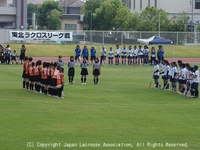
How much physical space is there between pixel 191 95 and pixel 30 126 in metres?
11.7

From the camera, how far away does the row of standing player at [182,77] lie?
28.8 m

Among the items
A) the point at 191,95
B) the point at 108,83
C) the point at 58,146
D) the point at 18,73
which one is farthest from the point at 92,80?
the point at 58,146

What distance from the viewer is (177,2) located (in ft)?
301

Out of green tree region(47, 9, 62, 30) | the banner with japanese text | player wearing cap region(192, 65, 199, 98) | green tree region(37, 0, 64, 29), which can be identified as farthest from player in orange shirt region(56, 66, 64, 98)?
green tree region(37, 0, 64, 29)

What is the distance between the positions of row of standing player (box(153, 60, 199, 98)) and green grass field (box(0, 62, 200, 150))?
0.66 meters

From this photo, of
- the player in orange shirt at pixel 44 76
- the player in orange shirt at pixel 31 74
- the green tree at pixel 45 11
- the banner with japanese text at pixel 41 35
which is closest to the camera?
the player in orange shirt at pixel 44 76

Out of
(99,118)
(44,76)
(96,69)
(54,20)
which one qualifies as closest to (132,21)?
(54,20)

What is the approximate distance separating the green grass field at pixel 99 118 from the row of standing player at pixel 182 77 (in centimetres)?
66

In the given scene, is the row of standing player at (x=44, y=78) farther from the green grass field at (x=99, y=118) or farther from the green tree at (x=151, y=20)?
the green tree at (x=151, y=20)

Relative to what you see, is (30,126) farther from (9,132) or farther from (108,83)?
(108,83)

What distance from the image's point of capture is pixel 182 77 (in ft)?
98.4

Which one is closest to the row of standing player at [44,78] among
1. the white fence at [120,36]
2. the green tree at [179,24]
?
the white fence at [120,36]

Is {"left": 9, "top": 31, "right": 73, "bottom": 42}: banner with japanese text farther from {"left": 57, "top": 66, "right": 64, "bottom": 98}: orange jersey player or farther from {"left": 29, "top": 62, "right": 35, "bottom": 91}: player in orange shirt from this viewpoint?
{"left": 57, "top": 66, "right": 64, "bottom": 98}: orange jersey player

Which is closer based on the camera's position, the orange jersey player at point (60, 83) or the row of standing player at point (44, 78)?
the orange jersey player at point (60, 83)
